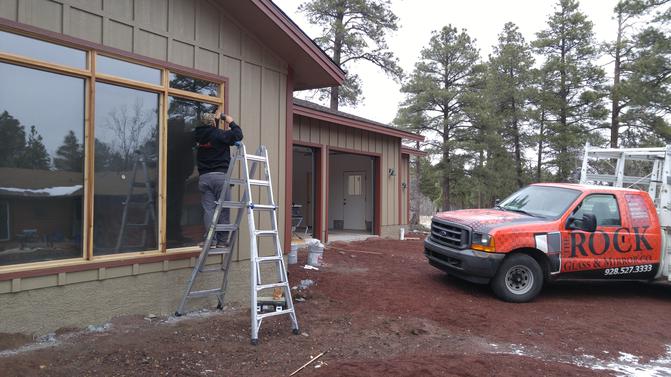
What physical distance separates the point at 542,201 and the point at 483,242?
1700 millimetres

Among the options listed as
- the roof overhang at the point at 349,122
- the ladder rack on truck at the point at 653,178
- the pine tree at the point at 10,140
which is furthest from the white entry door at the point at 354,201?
the pine tree at the point at 10,140

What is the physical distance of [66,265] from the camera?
4797mm

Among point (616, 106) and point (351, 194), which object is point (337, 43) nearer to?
point (351, 194)

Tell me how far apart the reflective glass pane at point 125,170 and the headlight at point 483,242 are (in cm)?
455

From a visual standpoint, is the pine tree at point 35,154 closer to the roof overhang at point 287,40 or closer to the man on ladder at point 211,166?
the man on ladder at point 211,166

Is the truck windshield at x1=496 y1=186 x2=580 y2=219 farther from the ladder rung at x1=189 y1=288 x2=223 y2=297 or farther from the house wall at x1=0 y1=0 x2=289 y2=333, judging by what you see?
the ladder rung at x1=189 y1=288 x2=223 y2=297

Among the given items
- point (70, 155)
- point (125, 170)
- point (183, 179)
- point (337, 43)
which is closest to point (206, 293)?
point (183, 179)

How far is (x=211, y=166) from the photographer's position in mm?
A: 5805

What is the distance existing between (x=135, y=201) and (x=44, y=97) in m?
1.42

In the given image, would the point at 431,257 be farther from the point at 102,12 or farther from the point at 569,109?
the point at 569,109

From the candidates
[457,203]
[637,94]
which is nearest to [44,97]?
[637,94]

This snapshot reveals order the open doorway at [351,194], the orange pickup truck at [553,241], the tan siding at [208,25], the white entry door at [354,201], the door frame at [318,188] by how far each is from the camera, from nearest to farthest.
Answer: the tan siding at [208,25], the orange pickup truck at [553,241], the door frame at [318,188], the open doorway at [351,194], the white entry door at [354,201]

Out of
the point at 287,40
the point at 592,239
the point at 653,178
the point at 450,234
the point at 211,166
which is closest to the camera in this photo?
the point at 211,166

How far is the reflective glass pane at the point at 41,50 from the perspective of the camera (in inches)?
177
